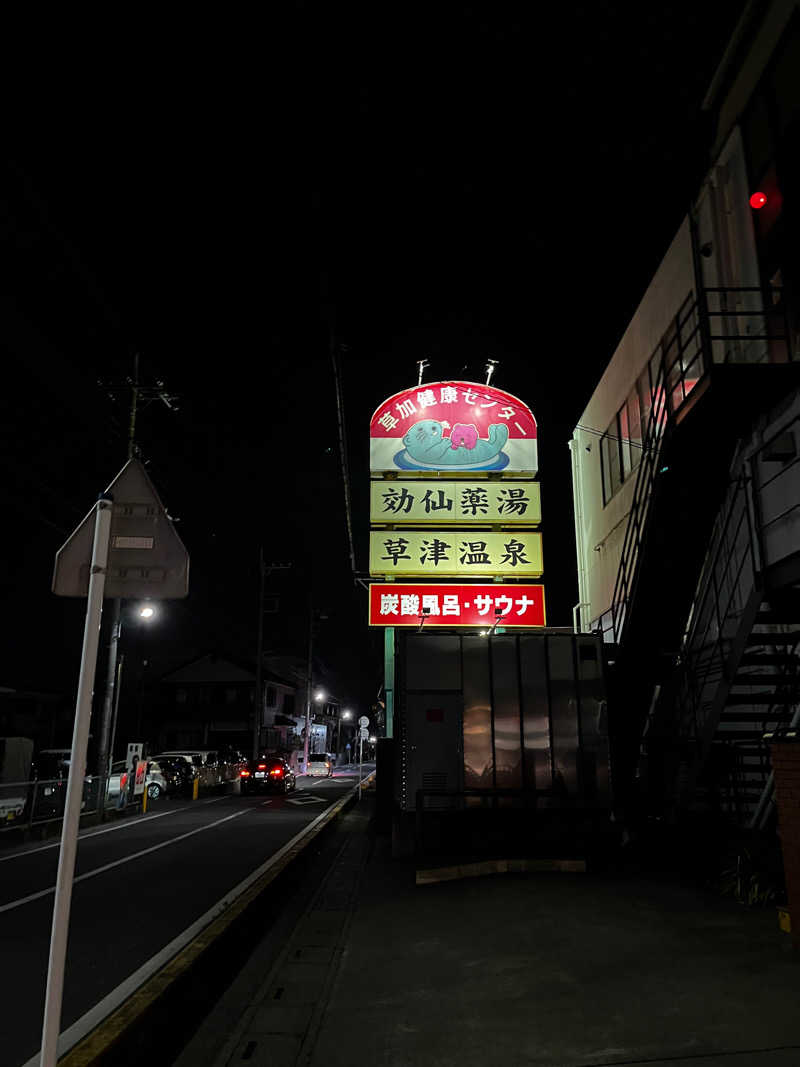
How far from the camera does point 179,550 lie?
3.88 meters

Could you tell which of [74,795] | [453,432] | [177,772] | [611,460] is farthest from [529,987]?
[177,772]

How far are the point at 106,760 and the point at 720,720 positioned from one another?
53.5 feet

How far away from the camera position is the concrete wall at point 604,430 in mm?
14227

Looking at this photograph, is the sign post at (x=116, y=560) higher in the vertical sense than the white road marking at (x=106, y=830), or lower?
higher

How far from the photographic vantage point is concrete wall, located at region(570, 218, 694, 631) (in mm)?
14227

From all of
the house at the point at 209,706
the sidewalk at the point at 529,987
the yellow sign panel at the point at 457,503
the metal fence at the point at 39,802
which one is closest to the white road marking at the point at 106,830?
the metal fence at the point at 39,802

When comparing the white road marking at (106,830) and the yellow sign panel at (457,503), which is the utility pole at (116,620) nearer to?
the white road marking at (106,830)

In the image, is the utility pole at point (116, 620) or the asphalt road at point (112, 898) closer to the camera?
the asphalt road at point (112, 898)

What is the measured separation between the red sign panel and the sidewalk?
8.66m

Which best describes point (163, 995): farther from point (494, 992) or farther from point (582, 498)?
point (582, 498)

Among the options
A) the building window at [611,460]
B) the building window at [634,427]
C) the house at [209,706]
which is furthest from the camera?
the house at [209,706]

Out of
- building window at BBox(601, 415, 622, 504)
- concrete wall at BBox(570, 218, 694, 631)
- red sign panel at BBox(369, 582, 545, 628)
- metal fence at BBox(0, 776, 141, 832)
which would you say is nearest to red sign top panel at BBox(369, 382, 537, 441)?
building window at BBox(601, 415, 622, 504)

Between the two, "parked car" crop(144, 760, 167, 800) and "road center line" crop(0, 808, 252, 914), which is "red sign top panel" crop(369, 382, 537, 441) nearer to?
"road center line" crop(0, 808, 252, 914)

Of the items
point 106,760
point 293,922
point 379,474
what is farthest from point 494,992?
point 106,760
